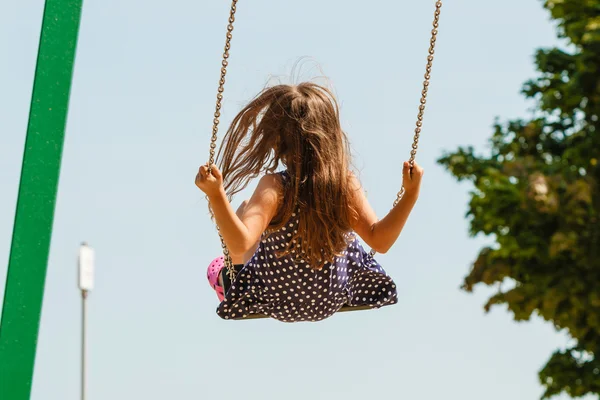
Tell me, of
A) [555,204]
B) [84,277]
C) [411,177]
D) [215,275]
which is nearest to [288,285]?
[411,177]

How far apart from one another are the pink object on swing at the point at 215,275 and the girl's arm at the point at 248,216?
2.62 ft

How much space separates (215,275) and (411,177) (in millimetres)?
1059

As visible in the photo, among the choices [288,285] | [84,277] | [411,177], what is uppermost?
[84,277]

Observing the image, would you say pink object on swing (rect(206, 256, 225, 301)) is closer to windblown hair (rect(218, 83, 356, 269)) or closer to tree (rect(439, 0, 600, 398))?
windblown hair (rect(218, 83, 356, 269))

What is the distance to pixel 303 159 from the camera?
13.7 ft

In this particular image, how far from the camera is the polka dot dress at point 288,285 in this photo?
163 inches

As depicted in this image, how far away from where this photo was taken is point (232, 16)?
3.78 m

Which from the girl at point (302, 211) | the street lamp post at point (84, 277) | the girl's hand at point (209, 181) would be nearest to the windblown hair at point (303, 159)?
the girl at point (302, 211)

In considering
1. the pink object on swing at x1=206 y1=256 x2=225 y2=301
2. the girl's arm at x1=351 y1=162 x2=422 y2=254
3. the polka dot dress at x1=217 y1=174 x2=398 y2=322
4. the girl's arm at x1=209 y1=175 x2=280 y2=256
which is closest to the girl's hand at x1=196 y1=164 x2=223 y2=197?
the girl's arm at x1=209 y1=175 x2=280 y2=256

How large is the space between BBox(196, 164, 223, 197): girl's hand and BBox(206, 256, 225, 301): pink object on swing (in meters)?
1.03

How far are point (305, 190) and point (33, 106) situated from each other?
1047 mm

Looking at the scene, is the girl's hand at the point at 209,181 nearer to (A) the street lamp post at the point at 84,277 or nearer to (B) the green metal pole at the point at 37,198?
(B) the green metal pole at the point at 37,198

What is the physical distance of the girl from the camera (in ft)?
13.4

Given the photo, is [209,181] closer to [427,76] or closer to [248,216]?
[248,216]
